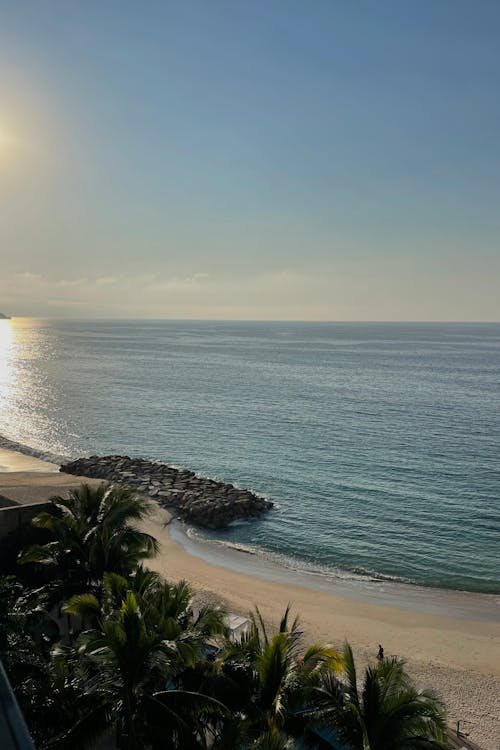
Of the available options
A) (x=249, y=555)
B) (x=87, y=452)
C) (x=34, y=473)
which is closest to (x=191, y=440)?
(x=87, y=452)

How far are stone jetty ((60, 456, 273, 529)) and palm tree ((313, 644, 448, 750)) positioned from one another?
2713 cm

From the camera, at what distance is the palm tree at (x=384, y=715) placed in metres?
10.8

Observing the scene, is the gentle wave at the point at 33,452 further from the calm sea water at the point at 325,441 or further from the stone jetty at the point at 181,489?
the stone jetty at the point at 181,489

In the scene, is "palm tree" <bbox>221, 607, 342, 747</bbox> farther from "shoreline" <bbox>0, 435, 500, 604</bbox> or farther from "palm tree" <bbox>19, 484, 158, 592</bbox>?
"shoreline" <bbox>0, 435, 500, 604</bbox>

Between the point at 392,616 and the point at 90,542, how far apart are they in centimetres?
1742

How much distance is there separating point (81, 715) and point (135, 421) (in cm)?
6430

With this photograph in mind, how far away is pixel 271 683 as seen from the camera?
11.6 metres

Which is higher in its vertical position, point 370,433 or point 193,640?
point 193,640

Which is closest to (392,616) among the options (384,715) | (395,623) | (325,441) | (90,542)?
(395,623)

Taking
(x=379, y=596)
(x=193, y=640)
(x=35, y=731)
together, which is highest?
(x=193, y=640)

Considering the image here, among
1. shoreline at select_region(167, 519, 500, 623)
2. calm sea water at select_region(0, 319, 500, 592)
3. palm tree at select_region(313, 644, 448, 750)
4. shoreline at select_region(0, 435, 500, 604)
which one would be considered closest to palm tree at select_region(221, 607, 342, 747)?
palm tree at select_region(313, 644, 448, 750)

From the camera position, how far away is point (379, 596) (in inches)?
1193

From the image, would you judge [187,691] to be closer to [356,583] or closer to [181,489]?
[356,583]

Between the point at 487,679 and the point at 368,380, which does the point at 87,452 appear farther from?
the point at 368,380
